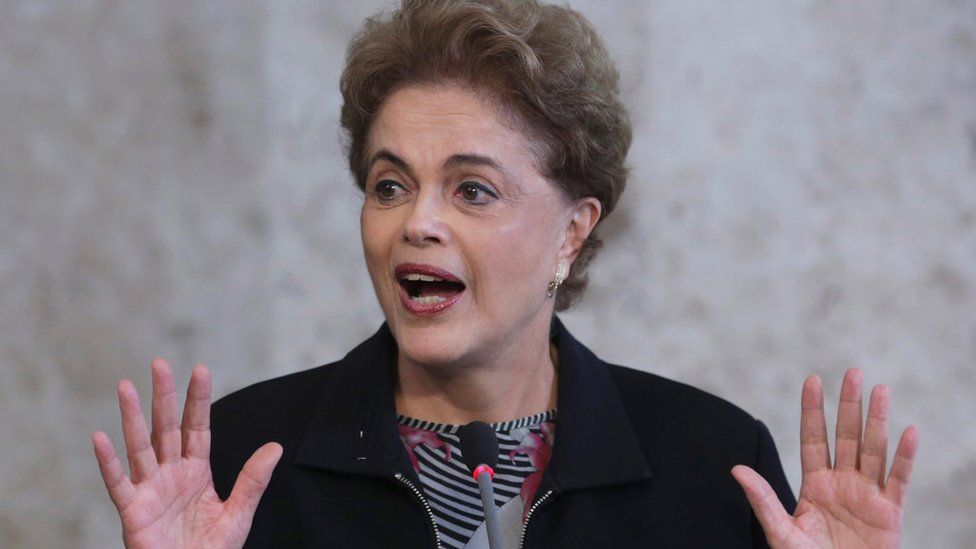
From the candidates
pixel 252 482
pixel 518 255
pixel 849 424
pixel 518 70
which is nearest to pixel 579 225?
pixel 518 255

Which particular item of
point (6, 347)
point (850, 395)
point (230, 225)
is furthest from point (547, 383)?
point (6, 347)

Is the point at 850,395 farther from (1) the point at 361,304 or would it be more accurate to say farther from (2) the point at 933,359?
(1) the point at 361,304

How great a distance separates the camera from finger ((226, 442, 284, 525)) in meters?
1.65

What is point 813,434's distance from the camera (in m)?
1.70

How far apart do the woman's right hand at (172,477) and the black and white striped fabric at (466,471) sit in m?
0.32

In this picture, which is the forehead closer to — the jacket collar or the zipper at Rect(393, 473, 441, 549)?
the jacket collar

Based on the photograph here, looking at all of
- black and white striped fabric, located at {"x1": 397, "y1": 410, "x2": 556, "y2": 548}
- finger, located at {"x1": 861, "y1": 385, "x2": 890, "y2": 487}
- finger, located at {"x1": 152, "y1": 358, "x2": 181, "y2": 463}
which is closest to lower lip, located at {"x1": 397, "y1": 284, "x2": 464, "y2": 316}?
black and white striped fabric, located at {"x1": 397, "y1": 410, "x2": 556, "y2": 548}

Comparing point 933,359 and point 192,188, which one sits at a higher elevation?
point 192,188

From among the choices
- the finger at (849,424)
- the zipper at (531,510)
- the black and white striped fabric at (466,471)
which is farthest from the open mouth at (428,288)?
the finger at (849,424)

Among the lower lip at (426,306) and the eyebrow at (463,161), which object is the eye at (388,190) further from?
the lower lip at (426,306)

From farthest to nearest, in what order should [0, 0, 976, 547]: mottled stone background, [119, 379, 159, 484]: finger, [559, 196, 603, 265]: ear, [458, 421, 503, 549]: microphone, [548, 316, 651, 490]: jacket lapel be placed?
[0, 0, 976, 547]: mottled stone background, [559, 196, 603, 265]: ear, [548, 316, 651, 490]: jacket lapel, [119, 379, 159, 484]: finger, [458, 421, 503, 549]: microphone

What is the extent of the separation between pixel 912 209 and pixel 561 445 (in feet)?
4.13

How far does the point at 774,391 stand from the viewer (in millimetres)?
2842

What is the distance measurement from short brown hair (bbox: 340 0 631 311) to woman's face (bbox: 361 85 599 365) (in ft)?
0.12
